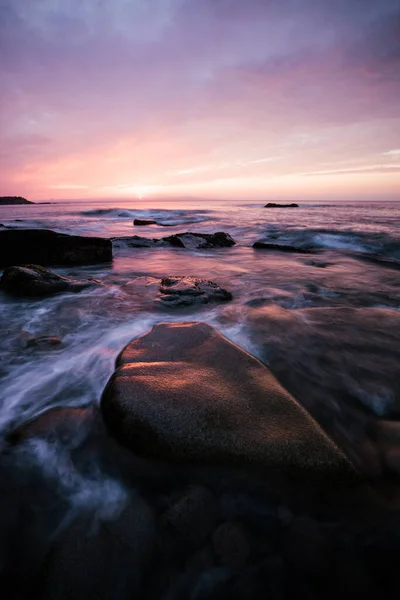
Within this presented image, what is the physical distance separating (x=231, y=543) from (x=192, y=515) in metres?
0.22

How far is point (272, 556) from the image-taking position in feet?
4.26

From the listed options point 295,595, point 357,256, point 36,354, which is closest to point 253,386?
point 295,595

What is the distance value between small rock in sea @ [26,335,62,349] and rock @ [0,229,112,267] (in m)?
4.54

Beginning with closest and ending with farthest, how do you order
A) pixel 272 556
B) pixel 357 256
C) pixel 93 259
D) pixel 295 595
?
pixel 295 595 < pixel 272 556 < pixel 93 259 < pixel 357 256

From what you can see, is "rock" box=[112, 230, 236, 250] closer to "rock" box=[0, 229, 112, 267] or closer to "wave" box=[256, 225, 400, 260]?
"wave" box=[256, 225, 400, 260]

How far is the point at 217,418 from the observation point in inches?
73.2

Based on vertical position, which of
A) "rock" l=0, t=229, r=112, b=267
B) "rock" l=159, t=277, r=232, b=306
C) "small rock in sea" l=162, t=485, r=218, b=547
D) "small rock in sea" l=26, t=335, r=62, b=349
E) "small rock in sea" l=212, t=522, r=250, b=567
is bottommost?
"small rock in sea" l=212, t=522, r=250, b=567

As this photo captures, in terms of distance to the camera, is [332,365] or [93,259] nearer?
[332,365]

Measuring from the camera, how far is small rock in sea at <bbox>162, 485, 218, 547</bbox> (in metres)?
1.38

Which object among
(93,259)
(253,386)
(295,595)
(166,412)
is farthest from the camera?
(93,259)

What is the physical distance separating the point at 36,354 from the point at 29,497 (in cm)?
179

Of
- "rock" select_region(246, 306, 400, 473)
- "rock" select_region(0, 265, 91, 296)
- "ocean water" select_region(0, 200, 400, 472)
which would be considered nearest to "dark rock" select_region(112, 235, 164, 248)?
"ocean water" select_region(0, 200, 400, 472)

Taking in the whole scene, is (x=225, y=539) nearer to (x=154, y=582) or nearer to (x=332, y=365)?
(x=154, y=582)

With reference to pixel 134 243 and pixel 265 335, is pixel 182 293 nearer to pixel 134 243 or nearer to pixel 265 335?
pixel 265 335
